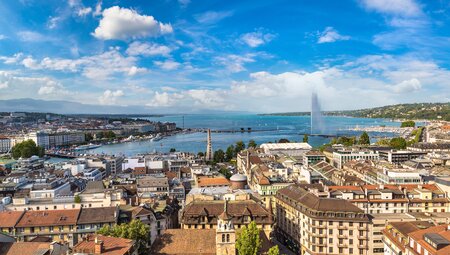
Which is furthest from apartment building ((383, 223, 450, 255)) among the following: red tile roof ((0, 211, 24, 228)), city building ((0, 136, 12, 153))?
city building ((0, 136, 12, 153))

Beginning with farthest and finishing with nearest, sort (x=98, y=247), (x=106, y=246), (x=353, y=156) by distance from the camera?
(x=353, y=156)
(x=106, y=246)
(x=98, y=247)

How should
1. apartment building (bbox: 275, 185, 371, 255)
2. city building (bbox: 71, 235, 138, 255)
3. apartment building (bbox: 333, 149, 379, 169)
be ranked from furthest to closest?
apartment building (bbox: 333, 149, 379, 169) < apartment building (bbox: 275, 185, 371, 255) < city building (bbox: 71, 235, 138, 255)

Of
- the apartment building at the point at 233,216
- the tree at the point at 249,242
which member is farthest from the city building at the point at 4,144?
the tree at the point at 249,242

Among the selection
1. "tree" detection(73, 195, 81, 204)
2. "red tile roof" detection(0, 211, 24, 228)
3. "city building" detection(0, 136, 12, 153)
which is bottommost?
"city building" detection(0, 136, 12, 153)

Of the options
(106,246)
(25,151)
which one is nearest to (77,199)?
(106,246)

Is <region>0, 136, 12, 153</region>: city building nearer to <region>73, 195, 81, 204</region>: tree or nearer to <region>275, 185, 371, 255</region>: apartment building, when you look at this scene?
<region>73, 195, 81, 204</region>: tree

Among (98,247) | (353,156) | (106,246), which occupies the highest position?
(98,247)

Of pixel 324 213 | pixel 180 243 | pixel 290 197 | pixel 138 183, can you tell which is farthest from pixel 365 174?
pixel 180 243

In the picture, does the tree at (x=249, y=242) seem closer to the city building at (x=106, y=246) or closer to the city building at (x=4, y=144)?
the city building at (x=106, y=246)

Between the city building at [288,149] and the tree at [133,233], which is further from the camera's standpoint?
the city building at [288,149]

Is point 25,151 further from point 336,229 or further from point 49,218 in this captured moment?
point 336,229
